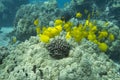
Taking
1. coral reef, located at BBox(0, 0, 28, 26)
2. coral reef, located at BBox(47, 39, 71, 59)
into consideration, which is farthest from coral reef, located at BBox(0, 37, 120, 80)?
coral reef, located at BBox(0, 0, 28, 26)

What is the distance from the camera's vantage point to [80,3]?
18.0m

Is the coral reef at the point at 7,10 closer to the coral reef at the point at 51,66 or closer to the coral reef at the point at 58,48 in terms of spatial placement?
the coral reef at the point at 51,66

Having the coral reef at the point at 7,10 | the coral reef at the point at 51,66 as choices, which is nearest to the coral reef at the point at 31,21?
the coral reef at the point at 7,10

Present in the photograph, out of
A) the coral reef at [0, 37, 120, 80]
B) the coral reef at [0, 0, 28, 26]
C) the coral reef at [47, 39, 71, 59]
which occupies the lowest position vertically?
the coral reef at [0, 37, 120, 80]

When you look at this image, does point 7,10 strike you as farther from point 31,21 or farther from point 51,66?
point 51,66

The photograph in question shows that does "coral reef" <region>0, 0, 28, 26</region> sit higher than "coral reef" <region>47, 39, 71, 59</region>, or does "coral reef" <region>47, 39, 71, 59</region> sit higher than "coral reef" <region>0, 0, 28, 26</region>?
"coral reef" <region>0, 0, 28, 26</region>

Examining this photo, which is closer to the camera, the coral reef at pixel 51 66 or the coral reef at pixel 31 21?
the coral reef at pixel 51 66

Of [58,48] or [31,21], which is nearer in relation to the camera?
[58,48]

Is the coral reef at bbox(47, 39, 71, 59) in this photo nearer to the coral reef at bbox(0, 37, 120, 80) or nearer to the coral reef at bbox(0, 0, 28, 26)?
the coral reef at bbox(0, 37, 120, 80)

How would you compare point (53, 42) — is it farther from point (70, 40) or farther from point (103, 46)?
point (103, 46)

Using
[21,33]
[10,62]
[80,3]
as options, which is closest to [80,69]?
[10,62]

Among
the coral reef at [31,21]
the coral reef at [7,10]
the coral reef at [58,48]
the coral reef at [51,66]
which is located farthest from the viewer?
the coral reef at [7,10]

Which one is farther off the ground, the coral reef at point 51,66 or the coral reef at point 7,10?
the coral reef at point 7,10

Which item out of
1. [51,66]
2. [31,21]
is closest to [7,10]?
[31,21]
